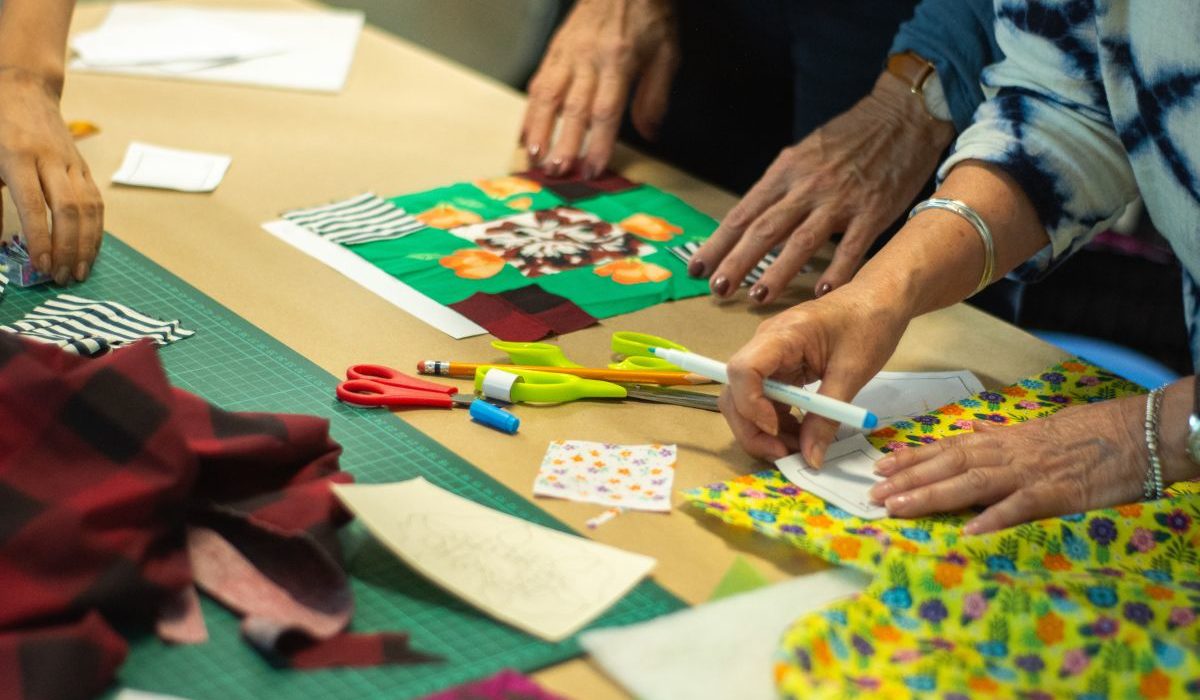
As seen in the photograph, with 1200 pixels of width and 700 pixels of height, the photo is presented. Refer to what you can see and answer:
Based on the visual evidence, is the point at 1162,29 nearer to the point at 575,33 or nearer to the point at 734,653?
the point at 734,653

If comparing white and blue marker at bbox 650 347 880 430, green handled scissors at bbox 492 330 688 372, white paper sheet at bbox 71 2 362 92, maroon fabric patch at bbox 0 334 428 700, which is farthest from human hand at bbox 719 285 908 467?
white paper sheet at bbox 71 2 362 92

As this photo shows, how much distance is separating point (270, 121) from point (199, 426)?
93cm

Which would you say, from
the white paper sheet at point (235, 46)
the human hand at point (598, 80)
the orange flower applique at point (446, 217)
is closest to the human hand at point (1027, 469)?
the orange flower applique at point (446, 217)

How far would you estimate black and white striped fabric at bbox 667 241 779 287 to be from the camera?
1421mm

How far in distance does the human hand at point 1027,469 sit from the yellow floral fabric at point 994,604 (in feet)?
0.08

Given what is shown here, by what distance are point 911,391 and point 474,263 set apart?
475mm

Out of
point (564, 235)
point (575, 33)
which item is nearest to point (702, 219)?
point (564, 235)

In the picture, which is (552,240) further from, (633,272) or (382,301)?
(382,301)

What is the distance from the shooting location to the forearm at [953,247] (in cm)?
114

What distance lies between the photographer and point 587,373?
3.75ft

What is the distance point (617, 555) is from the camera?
2.98 feet

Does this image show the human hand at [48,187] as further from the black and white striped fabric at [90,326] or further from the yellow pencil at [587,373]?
the yellow pencil at [587,373]

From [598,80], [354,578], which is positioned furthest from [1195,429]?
[598,80]

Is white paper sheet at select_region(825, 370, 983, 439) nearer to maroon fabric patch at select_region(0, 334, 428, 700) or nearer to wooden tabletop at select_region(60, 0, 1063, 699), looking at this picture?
wooden tabletop at select_region(60, 0, 1063, 699)
